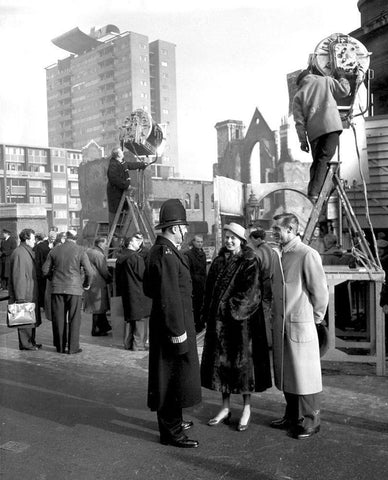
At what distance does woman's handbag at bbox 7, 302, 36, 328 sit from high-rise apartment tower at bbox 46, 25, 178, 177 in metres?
85.7

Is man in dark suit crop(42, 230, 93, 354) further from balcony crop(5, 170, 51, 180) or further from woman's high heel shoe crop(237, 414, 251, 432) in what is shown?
balcony crop(5, 170, 51, 180)

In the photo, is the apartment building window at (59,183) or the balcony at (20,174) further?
the apartment building window at (59,183)

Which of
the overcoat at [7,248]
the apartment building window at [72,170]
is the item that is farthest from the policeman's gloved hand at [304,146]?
the apartment building window at [72,170]

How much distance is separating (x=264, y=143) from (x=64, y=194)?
44.0 meters

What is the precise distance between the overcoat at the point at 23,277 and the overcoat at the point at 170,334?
4.00 meters

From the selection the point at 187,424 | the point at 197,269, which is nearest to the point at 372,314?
the point at 187,424

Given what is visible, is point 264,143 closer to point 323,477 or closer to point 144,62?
point 323,477

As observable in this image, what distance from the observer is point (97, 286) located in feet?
30.1

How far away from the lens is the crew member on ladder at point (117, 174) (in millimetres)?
9824

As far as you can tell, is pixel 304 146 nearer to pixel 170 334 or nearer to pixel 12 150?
pixel 170 334

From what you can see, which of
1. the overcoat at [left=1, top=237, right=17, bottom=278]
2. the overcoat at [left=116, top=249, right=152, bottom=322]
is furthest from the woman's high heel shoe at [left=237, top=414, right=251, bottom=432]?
the overcoat at [left=1, top=237, right=17, bottom=278]

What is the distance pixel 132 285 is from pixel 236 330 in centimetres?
361

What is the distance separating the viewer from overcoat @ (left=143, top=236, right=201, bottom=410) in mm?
4254

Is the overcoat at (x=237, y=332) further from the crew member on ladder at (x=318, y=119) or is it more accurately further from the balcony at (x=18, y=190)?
the balcony at (x=18, y=190)
